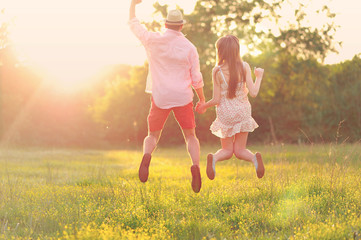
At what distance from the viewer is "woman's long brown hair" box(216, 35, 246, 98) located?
22.1 feet

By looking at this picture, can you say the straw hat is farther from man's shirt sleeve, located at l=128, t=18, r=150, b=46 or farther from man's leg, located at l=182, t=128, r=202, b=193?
man's leg, located at l=182, t=128, r=202, b=193

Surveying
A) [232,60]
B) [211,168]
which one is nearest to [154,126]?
[211,168]

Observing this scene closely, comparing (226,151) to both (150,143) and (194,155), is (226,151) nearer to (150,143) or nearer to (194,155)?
(194,155)

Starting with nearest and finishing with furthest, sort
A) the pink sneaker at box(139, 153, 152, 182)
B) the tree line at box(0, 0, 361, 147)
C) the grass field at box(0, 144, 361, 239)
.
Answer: the grass field at box(0, 144, 361, 239), the pink sneaker at box(139, 153, 152, 182), the tree line at box(0, 0, 361, 147)

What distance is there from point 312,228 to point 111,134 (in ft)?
103

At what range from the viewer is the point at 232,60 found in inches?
268

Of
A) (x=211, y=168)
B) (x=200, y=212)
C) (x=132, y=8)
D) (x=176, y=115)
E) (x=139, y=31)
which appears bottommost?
(x=200, y=212)

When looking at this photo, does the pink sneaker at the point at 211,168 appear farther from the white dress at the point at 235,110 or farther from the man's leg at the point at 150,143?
the man's leg at the point at 150,143

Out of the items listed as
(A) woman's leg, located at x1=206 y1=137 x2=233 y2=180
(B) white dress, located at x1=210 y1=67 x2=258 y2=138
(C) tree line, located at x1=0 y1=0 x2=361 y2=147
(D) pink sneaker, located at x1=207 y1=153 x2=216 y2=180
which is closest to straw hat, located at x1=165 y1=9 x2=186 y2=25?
(B) white dress, located at x1=210 y1=67 x2=258 y2=138

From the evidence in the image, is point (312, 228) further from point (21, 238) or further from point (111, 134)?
point (111, 134)

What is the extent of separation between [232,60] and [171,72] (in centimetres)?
97

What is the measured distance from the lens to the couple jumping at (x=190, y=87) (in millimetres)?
6559

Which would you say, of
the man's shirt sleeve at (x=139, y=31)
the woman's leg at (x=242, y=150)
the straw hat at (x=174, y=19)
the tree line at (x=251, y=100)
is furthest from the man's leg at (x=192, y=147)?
the tree line at (x=251, y=100)

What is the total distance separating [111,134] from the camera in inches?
1427
